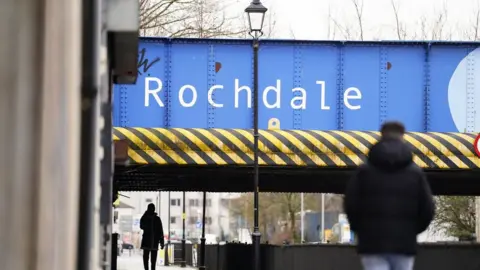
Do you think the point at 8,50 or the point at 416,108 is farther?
the point at 416,108

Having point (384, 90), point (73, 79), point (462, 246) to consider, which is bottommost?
point (462, 246)

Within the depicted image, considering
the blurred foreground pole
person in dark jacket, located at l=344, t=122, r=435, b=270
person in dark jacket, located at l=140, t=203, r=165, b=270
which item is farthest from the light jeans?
person in dark jacket, located at l=140, t=203, r=165, b=270

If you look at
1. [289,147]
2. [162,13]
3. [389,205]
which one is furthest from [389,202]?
[162,13]

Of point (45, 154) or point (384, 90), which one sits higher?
point (384, 90)

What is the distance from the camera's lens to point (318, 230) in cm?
8025

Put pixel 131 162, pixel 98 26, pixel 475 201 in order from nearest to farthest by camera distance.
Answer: pixel 98 26
pixel 131 162
pixel 475 201

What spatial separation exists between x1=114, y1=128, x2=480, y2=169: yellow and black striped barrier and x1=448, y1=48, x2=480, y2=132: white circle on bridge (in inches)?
17.5

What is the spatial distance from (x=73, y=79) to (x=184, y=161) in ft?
36.5

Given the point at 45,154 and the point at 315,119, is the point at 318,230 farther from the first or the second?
the point at 45,154

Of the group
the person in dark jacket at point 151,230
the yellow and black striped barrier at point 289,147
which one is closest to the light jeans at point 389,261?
the yellow and black striped barrier at point 289,147

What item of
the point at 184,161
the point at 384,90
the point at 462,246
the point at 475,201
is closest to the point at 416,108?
the point at 384,90

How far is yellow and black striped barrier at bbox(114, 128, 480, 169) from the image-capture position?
16.7 m

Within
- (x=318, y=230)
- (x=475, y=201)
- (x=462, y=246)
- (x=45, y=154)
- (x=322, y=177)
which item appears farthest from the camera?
(x=318, y=230)

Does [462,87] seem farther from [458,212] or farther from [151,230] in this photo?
[458,212]
